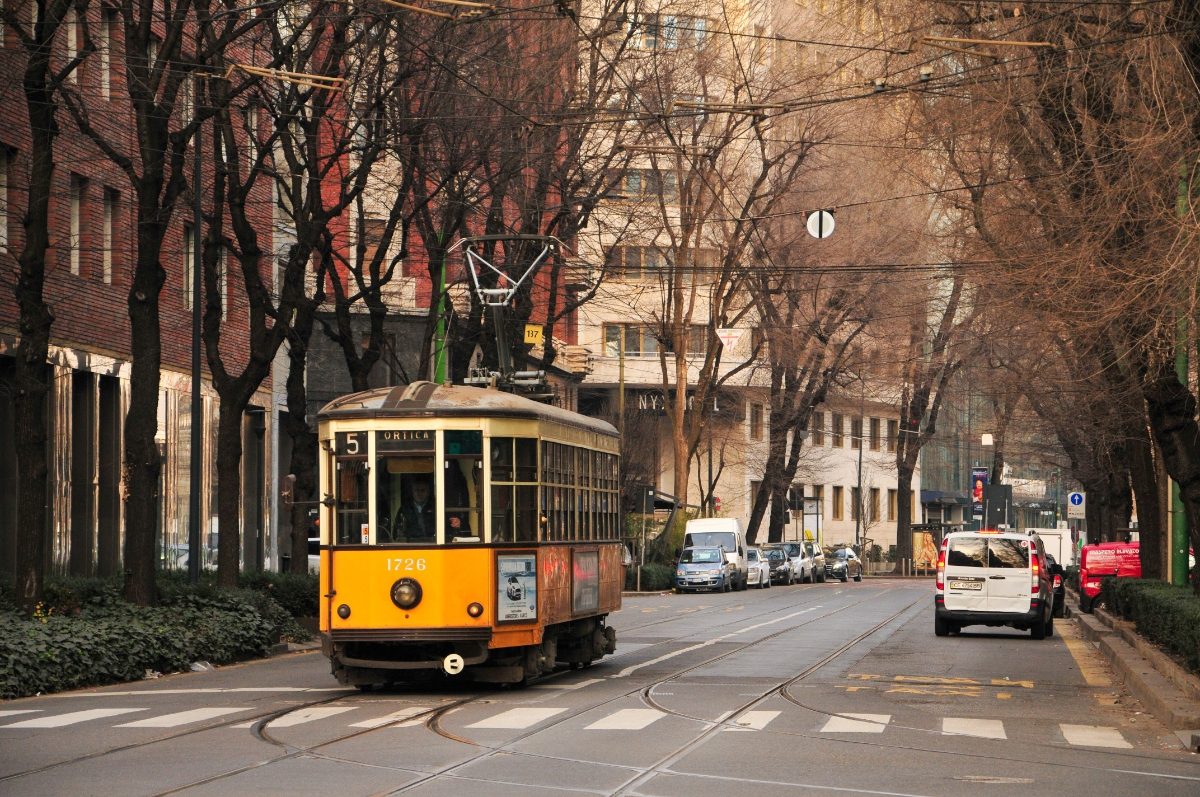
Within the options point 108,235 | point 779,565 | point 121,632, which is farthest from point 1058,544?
point 121,632

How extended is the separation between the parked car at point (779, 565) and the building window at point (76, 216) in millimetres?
40629

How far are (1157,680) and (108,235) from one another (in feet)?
74.1

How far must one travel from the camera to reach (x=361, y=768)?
1227 cm

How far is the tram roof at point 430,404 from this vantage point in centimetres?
1906

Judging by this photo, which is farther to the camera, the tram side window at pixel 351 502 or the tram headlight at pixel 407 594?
the tram side window at pixel 351 502

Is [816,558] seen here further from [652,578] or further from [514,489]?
[514,489]

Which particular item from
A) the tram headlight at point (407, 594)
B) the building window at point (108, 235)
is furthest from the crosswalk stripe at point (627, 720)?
the building window at point (108, 235)

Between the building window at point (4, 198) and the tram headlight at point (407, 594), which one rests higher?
the building window at point (4, 198)

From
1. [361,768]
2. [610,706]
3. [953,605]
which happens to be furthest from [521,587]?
[953,605]

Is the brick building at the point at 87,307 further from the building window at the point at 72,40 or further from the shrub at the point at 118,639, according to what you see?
the shrub at the point at 118,639

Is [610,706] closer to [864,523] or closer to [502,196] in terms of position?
[502,196]

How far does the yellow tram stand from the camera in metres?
18.8

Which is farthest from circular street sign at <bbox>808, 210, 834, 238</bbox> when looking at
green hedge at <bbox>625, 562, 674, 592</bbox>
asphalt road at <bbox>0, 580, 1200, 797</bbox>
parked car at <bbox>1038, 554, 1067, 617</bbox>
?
asphalt road at <bbox>0, 580, 1200, 797</bbox>

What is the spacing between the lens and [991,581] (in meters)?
30.9
